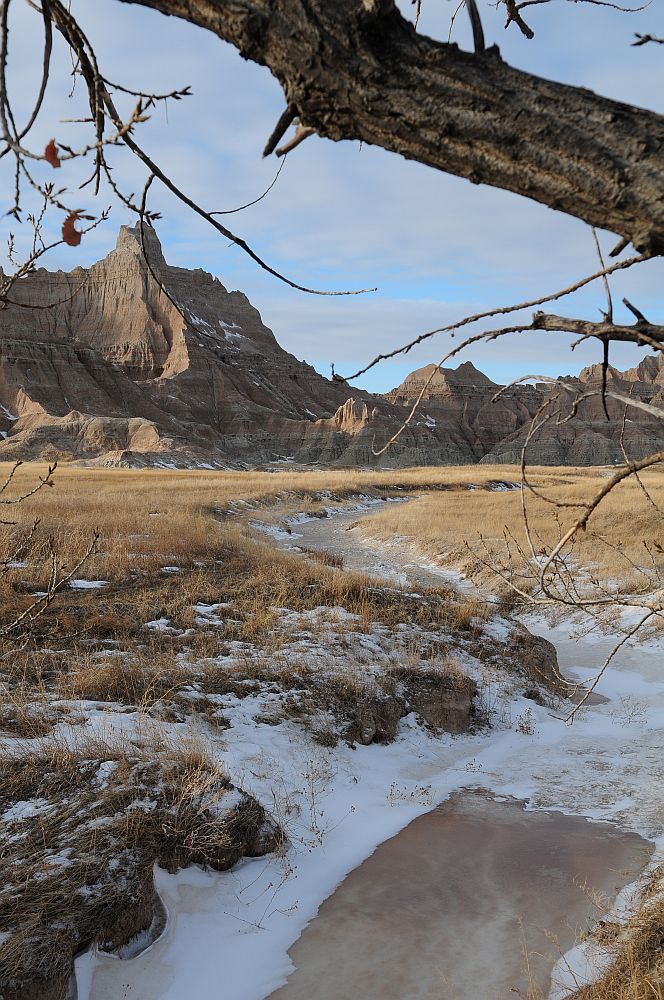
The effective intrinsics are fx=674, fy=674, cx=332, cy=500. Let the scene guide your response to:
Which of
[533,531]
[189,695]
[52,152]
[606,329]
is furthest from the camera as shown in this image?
[533,531]

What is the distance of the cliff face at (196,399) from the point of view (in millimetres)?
70000

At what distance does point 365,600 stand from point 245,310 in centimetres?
13772

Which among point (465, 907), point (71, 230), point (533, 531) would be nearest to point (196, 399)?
point (533, 531)

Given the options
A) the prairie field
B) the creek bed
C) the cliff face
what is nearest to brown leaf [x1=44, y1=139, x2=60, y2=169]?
the prairie field

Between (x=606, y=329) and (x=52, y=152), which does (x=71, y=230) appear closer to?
(x=52, y=152)

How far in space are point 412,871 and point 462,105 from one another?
432 cm

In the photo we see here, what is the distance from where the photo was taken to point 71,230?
1781 millimetres

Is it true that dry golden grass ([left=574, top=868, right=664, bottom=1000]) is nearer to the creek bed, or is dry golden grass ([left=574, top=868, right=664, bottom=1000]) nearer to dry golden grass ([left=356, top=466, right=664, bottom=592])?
the creek bed

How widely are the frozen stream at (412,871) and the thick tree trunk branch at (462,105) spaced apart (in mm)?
3151

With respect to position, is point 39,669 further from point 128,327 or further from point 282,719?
point 128,327

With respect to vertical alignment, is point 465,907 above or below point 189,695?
below

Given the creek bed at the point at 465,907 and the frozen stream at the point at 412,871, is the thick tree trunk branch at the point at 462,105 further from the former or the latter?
the frozen stream at the point at 412,871

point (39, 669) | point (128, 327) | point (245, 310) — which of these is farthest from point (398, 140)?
point (245, 310)

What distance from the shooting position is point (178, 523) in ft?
41.8
